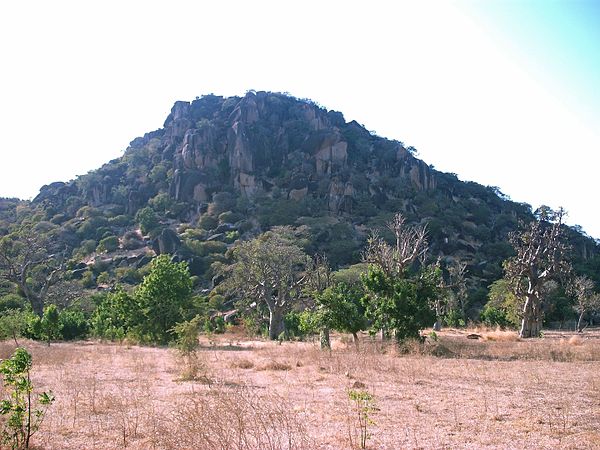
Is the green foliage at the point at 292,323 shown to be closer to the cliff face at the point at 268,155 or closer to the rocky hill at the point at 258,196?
the rocky hill at the point at 258,196

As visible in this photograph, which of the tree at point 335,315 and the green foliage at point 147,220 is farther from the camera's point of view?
the green foliage at point 147,220

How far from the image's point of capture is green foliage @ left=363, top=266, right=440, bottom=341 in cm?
1855

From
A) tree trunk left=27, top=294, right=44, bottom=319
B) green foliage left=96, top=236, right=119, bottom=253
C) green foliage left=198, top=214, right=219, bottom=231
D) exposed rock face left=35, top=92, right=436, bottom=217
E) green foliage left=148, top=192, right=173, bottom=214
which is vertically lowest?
tree trunk left=27, top=294, right=44, bottom=319

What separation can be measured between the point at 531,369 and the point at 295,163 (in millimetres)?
77966

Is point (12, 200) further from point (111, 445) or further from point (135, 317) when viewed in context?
point (111, 445)

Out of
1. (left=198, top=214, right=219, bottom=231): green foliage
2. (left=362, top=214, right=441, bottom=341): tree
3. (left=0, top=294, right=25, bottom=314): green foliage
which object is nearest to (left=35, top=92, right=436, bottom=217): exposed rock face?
(left=198, top=214, right=219, bottom=231): green foliage

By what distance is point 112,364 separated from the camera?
15.6 meters

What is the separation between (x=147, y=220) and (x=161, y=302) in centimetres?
5256

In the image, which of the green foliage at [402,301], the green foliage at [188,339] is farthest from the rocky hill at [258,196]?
the green foliage at [188,339]

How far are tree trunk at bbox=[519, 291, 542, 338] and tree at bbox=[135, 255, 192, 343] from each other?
757 inches

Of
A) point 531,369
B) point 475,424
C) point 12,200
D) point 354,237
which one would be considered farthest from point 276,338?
point 12,200

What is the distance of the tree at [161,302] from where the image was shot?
25734 mm

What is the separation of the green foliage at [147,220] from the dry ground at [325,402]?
198 feet

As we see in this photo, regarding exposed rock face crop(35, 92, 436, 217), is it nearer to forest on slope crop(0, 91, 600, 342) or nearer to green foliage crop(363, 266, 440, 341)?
forest on slope crop(0, 91, 600, 342)
